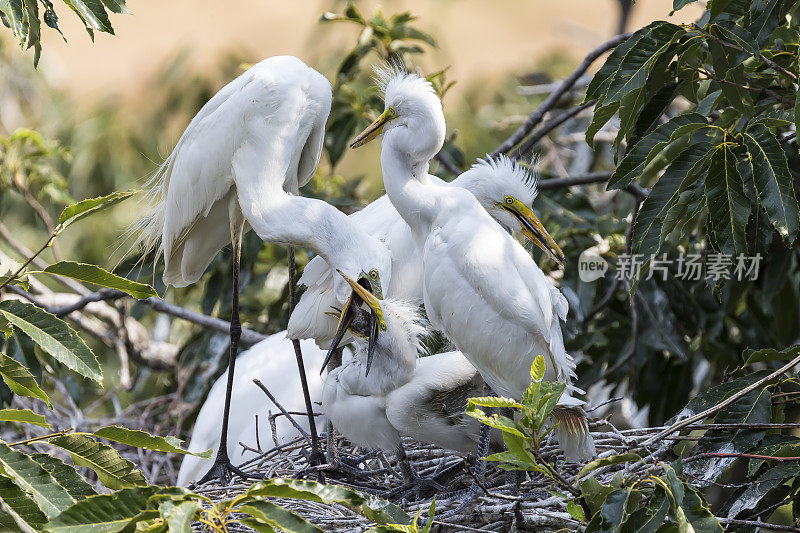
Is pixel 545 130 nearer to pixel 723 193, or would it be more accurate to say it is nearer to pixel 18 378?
pixel 723 193

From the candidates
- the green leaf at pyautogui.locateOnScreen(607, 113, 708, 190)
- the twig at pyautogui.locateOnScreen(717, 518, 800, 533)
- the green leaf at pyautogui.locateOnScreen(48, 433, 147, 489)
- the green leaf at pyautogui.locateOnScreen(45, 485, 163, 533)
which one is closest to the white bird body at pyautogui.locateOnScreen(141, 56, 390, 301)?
the green leaf at pyautogui.locateOnScreen(607, 113, 708, 190)

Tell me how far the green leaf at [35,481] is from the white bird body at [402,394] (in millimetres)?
1074

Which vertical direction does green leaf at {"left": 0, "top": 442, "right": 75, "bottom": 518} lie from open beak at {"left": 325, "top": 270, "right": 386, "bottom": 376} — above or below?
above

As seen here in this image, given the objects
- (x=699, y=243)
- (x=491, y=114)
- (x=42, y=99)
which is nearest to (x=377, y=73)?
(x=699, y=243)

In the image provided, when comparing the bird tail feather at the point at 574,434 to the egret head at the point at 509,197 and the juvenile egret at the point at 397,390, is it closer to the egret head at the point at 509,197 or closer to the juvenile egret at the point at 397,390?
the juvenile egret at the point at 397,390

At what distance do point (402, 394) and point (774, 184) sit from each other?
1060 millimetres

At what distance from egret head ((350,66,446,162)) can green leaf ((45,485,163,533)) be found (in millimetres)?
1328

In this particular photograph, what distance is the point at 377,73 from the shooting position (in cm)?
285

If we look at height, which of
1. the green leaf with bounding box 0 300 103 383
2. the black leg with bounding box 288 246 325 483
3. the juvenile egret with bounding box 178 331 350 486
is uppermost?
the green leaf with bounding box 0 300 103 383

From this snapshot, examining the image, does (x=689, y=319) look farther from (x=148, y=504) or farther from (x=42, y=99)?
(x=42, y=99)

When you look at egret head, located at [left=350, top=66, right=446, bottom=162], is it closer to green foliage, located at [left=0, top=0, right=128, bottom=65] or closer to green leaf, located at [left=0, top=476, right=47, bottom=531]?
green foliage, located at [left=0, top=0, right=128, bottom=65]

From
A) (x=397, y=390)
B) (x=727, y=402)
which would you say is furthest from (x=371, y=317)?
(x=727, y=402)

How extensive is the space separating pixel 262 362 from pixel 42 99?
6.40 m

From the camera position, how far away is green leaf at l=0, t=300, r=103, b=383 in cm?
164
